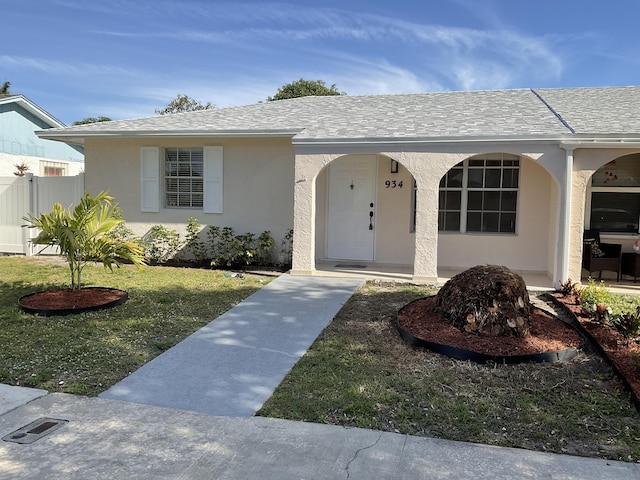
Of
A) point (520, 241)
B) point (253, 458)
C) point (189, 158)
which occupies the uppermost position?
point (189, 158)

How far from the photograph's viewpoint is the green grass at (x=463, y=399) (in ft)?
12.0

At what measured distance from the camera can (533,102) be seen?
11.6 metres

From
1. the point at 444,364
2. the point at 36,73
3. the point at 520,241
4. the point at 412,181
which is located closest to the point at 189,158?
the point at 412,181

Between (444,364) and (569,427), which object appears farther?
(444,364)

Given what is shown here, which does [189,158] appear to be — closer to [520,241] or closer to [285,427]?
[520,241]

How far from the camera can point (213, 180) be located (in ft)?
37.0

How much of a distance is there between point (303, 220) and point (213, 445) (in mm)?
6542

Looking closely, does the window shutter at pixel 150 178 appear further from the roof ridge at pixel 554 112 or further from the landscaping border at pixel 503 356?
the roof ridge at pixel 554 112

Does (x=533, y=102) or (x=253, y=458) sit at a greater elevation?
(x=533, y=102)

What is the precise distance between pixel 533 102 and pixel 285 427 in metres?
10.5

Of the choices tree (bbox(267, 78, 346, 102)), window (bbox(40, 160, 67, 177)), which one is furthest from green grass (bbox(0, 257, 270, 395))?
tree (bbox(267, 78, 346, 102))

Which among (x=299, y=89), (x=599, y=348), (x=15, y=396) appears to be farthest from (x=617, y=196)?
(x=299, y=89)

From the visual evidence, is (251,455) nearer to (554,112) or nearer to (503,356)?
(503,356)

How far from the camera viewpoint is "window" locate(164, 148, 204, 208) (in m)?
11.5
